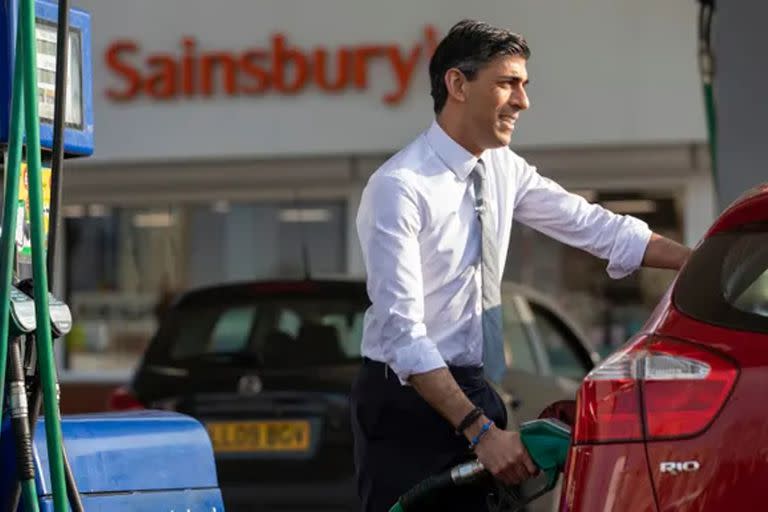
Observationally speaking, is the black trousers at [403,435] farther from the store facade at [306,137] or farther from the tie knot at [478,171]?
the store facade at [306,137]

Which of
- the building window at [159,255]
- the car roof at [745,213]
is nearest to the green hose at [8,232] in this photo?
the car roof at [745,213]

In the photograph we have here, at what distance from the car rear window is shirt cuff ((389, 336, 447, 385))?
737mm

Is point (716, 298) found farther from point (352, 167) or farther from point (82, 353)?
point (82, 353)

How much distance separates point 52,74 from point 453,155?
107cm

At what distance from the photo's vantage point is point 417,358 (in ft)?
15.3

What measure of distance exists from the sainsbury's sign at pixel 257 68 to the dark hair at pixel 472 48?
1113 cm

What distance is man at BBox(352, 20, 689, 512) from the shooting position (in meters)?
4.85

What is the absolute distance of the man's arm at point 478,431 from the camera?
4555 millimetres

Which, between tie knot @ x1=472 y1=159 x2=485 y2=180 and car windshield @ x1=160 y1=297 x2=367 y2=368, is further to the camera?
car windshield @ x1=160 y1=297 x2=367 y2=368

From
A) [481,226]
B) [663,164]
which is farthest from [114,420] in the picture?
[663,164]

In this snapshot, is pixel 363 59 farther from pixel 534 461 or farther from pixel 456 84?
pixel 534 461

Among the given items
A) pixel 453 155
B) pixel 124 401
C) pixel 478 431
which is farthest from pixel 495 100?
pixel 124 401

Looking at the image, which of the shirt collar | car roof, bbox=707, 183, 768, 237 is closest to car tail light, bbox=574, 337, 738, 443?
car roof, bbox=707, 183, 768, 237

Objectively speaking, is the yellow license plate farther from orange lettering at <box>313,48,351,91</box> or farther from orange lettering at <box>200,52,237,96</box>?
orange lettering at <box>200,52,237,96</box>
